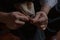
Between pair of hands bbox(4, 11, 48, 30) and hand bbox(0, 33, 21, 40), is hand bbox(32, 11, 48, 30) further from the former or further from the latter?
hand bbox(0, 33, 21, 40)

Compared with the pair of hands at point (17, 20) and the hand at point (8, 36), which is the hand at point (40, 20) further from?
the hand at point (8, 36)

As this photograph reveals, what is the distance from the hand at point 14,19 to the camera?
0.79 metres

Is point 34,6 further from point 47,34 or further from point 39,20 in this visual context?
point 47,34

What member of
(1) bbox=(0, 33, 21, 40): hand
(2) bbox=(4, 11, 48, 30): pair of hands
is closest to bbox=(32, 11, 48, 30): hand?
(2) bbox=(4, 11, 48, 30): pair of hands

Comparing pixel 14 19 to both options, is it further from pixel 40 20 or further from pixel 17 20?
pixel 40 20

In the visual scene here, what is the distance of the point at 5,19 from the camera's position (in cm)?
82

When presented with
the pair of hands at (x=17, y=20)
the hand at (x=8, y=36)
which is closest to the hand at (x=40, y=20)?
the pair of hands at (x=17, y=20)

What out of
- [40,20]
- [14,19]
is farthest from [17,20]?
[40,20]

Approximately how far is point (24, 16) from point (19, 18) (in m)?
0.03

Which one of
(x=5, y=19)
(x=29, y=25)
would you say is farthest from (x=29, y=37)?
(x=5, y=19)

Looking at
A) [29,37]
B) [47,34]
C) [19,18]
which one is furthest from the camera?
[47,34]

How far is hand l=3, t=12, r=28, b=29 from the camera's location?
793mm

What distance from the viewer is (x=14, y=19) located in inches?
31.2

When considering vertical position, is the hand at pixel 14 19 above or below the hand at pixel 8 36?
above
